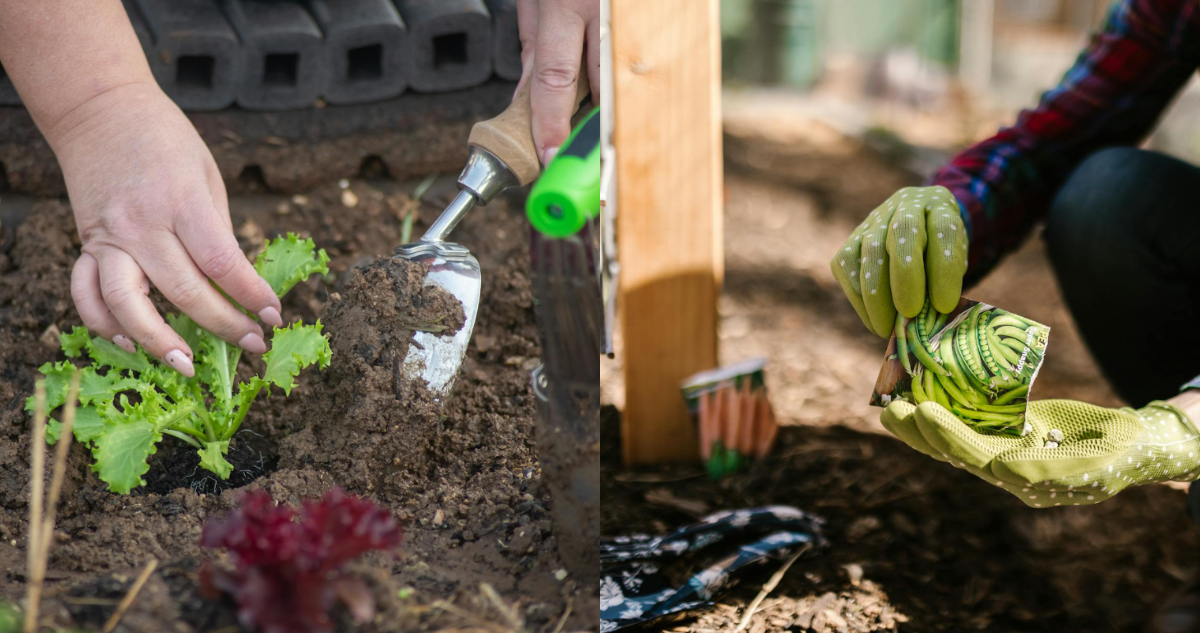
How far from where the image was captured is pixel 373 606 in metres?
0.75

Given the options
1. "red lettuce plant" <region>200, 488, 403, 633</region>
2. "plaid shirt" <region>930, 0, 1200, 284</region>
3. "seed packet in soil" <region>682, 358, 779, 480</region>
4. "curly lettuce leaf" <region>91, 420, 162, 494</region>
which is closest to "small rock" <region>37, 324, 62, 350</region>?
"curly lettuce leaf" <region>91, 420, 162, 494</region>

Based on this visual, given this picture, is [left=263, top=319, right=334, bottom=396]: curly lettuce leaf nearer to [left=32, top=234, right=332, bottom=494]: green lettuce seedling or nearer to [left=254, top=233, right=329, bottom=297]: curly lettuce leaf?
[left=32, top=234, right=332, bottom=494]: green lettuce seedling

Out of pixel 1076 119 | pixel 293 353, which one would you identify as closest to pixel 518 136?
pixel 293 353

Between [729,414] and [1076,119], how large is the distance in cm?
97

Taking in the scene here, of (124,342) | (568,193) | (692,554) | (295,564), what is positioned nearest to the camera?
(295,564)

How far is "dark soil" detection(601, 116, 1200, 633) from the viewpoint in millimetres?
1333

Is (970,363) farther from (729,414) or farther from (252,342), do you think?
(252,342)

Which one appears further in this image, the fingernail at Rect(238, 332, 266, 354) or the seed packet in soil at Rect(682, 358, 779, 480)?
the seed packet in soil at Rect(682, 358, 779, 480)

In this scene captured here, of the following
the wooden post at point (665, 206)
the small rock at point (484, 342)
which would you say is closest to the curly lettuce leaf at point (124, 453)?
the small rock at point (484, 342)

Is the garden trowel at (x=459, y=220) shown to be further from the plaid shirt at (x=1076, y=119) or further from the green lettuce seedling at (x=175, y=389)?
the plaid shirt at (x=1076, y=119)

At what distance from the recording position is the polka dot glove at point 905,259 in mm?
1087

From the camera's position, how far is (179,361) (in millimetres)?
1124

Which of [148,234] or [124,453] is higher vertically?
[148,234]

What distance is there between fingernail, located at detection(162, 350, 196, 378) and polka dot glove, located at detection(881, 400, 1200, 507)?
3.07 ft
